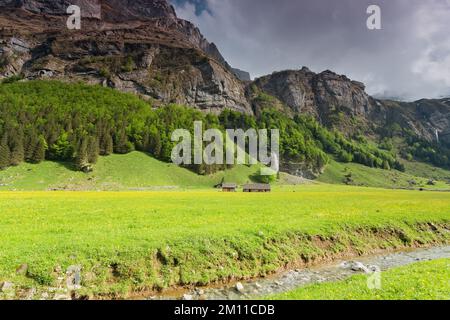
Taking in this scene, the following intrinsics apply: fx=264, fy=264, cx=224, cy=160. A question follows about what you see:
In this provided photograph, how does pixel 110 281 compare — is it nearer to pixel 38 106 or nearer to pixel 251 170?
pixel 251 170

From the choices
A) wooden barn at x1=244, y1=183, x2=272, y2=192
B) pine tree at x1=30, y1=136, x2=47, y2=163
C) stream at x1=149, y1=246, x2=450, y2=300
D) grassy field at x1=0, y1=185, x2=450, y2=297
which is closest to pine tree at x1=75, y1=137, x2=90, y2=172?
pine tree at x1=30, y1=136, x2=47, y2=163

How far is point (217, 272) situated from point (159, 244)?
15.4ft

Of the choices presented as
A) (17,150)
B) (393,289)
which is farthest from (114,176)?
(393,289)

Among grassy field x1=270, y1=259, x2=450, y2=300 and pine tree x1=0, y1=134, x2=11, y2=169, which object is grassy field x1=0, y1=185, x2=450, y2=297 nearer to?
grassy field x1=270, y1=259, x2=450, y2=300

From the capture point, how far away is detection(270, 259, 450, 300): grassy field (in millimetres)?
11586

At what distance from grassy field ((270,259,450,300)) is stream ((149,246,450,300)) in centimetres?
318

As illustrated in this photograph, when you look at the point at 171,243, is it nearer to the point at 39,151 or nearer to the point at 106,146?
the point at 39,151

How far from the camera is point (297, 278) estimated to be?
19.1m

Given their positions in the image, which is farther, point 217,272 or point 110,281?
point 217,272

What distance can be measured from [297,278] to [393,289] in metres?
7.55

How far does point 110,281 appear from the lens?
630 inches

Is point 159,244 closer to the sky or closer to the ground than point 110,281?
closer to the sky
